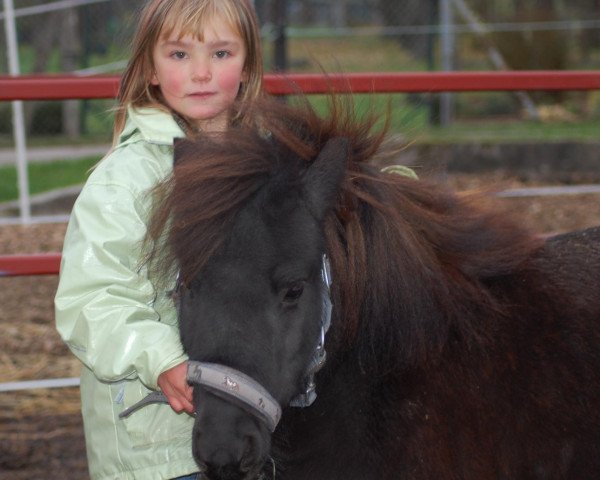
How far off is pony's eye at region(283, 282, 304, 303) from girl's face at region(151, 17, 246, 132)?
66 cm

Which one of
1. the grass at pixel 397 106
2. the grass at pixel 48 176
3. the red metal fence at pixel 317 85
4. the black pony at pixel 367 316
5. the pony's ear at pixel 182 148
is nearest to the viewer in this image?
the black pony at pixel 367 316

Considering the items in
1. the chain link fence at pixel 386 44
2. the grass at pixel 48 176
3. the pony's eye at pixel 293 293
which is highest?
the pony's eye at pixel 293 293

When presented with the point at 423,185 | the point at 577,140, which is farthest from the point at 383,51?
the point at 423,185

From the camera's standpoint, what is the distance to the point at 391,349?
240 centimetres

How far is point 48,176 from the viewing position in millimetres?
9977

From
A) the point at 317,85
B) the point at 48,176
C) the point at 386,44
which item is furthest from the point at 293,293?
the point at 386,44

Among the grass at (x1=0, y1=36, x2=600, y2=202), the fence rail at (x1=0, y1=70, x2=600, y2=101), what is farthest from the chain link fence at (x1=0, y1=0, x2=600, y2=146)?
the fence rail at (x1=0, y1=70, x2=600, y2=101)

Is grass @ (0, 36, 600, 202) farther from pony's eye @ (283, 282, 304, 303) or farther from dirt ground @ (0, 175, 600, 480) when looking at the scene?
pony's eye @ (283, 282, 304, 303)

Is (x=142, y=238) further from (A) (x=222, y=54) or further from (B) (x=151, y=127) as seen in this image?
(A) (x=222, y=54)

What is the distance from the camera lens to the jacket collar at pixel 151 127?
99.4 inches

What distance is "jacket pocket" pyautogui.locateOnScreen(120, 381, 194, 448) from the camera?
2400 mm

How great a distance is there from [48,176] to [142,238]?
313 inches

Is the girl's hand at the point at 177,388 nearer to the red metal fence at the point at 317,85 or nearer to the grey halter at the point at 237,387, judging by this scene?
the grey halter at the point at 237,387

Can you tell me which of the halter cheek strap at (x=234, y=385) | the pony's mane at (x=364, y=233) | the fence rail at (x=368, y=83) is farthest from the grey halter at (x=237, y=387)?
the fence rail at (x=368, y=83)
